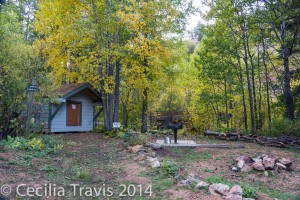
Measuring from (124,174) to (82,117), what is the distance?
8.78 metres

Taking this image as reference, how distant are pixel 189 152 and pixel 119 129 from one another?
16.2 ft

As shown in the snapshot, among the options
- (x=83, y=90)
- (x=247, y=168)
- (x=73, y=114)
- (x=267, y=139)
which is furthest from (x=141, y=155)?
(x=83, y=90)

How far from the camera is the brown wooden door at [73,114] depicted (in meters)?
12.3

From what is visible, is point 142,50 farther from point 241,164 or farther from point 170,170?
point 170,170

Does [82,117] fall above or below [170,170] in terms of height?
above

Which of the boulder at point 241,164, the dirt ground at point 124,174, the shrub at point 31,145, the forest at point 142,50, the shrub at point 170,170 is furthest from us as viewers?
the forest at point 142,50

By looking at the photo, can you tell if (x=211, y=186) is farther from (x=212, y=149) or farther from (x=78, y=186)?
(x=212, y=149)

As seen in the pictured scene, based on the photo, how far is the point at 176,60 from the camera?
12.0 m

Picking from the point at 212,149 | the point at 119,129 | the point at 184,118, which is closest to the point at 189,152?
the point at 212,149

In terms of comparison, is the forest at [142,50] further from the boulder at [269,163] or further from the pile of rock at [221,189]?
the pile of rock at [221,189]

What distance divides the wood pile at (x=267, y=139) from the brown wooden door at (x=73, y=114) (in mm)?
6678

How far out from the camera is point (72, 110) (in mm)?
12578

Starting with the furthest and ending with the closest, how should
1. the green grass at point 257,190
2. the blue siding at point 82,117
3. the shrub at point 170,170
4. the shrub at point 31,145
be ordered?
the blue siding at point 82,117 < the shrub at point 31,145 < the shrub at point 170,170 < the green grass at point 257,190

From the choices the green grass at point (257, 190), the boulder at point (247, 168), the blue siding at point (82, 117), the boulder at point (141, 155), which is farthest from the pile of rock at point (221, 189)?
the blue siding at point (82, 117)
